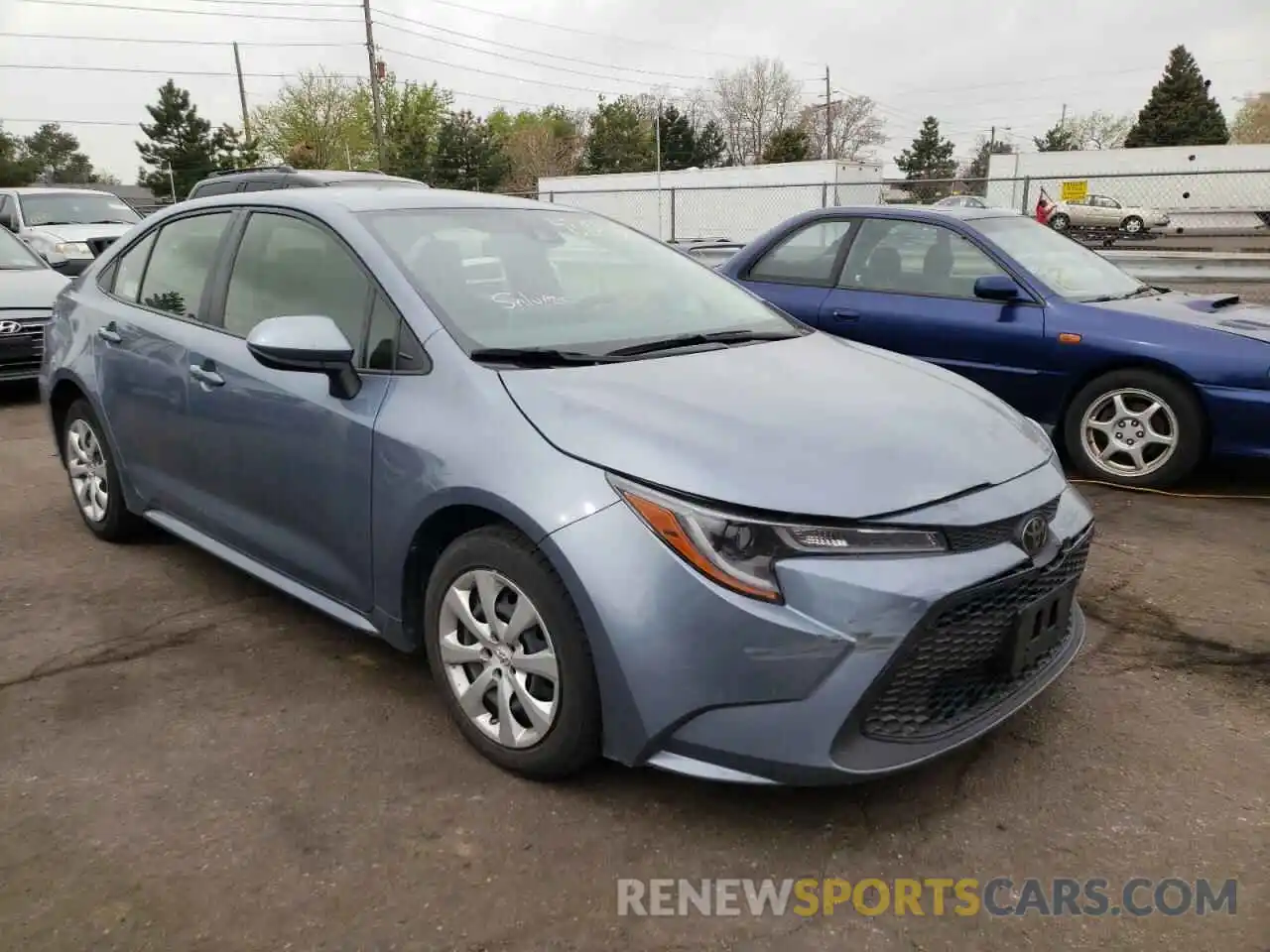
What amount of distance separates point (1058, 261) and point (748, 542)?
4.63m

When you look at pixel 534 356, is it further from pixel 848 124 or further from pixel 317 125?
pixel 848 124

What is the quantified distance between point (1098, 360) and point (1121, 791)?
331cm

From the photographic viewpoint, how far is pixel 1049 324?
18.2 ft

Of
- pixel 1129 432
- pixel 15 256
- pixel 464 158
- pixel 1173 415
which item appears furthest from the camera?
pixel 464 158

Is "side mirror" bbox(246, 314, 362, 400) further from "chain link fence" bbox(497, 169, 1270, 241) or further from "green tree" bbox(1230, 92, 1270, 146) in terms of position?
"green tree" bbox(1230, 92, 1270, 146)

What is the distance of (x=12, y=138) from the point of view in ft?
212

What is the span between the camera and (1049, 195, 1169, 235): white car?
1255 inches

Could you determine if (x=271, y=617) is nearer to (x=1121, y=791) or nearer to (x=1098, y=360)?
(x=1121, y=791)

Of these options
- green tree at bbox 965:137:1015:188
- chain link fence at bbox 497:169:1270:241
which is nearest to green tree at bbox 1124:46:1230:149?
green tree at bbox 965:137:1015:188

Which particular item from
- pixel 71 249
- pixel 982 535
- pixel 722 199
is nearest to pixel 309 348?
pixel 982 535

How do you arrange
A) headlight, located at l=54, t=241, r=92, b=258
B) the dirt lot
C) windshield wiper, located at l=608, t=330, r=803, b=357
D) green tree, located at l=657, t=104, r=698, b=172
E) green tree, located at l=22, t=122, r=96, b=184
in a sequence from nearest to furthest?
the dirt lot < windshield wiper, located at l=608, t=330, r=803, b=357 < headlight, located at l=54, t=241, r=92, b=258 < green tree, located at l=657, t=104, r=698, b=172 < green tree, located at l=22, t=122, r=96, b=184

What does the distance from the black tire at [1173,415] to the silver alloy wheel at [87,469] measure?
15.9ft

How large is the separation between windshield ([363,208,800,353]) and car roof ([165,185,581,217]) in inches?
2.5

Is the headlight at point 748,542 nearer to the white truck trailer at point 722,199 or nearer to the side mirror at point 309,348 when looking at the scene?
the side mirror at point 309,348
